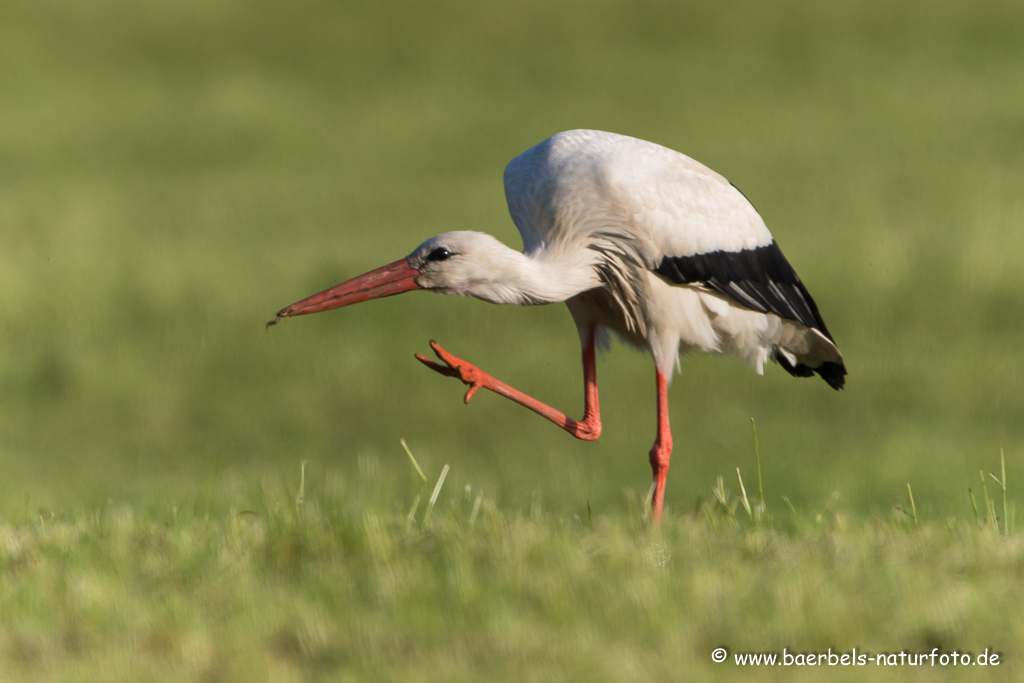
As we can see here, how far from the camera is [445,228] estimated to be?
45.6ft

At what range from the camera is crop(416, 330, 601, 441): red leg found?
5.45m

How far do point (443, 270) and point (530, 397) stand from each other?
114cm

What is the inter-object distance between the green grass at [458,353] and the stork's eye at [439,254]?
3.30 feet

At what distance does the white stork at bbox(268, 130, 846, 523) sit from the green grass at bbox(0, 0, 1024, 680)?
0.81 m

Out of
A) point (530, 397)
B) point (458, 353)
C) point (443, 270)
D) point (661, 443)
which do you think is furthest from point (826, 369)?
point (458, 353)

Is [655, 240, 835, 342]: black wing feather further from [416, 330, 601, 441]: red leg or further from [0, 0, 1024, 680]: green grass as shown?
[0, 0, 1024, 680]: green grass

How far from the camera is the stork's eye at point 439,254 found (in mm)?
4992

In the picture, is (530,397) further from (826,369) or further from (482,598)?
(482,598)

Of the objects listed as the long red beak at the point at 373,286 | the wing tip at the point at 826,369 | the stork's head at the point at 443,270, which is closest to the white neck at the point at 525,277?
the stork's head at the point at 443,270

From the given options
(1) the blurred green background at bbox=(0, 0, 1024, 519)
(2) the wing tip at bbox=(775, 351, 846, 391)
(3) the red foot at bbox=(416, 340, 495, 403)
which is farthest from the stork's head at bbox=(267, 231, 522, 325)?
(2) the wing tip at bbox=(775, 351, 846, 391)

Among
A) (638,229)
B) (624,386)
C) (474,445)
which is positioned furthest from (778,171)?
→ (638,229)

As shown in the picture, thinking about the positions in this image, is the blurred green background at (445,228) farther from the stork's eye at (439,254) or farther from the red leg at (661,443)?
the stork's eye at (439,254)

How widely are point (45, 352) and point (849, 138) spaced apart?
11.3m

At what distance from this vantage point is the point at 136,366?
37.2 ft
